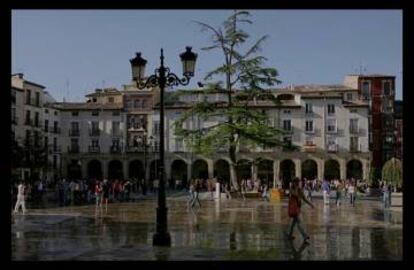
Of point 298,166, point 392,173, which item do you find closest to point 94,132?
point 298,166

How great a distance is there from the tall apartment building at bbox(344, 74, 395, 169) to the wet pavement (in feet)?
198

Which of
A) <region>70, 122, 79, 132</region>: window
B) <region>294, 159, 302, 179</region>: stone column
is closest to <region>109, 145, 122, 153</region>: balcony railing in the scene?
<region>70, 122, 79, 132</region>: window

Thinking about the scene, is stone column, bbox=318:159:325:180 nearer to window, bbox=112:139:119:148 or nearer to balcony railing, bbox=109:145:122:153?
balcony railing, bbox=109:145:122:153

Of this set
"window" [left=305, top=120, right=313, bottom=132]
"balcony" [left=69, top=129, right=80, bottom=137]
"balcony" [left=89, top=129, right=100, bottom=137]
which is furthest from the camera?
"balcony" [left=69, top=129, right=80, bottom=137]

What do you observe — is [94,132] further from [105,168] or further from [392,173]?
[392,173]

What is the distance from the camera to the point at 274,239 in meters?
16.3

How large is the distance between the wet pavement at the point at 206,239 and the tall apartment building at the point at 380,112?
198 feet

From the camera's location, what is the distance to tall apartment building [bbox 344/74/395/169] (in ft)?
272

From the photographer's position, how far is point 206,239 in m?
16.1

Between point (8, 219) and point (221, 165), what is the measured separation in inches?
2864

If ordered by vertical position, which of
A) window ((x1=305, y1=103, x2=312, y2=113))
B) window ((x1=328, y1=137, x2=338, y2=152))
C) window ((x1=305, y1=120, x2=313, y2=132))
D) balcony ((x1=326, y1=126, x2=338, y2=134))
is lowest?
window ((x1=328, y1=137, x2=338, y2=152))

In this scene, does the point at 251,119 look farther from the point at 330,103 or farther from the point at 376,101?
the point at 376,101

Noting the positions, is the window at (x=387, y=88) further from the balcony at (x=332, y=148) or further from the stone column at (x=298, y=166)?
the stone column at (x=298, y=166)
